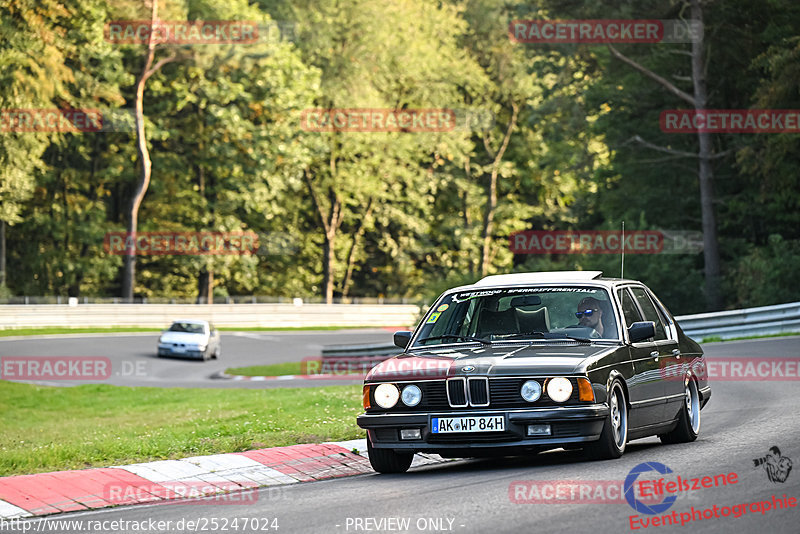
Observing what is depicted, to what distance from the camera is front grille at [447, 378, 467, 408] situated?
9039 mm

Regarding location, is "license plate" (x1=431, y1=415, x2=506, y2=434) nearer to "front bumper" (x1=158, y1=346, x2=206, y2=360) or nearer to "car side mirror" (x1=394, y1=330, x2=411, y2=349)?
"car side mirror" (x1=394, y1=330, x2=411, y2=349)

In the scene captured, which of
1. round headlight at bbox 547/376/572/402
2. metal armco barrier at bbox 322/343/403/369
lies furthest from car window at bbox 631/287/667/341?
metal armco barrier at bbox 322/343/403/369

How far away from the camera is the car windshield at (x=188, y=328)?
41062 mm

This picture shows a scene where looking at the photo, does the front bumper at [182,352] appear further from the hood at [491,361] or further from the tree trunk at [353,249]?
the hood at [491,361]

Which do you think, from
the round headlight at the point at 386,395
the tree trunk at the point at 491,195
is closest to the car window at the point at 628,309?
the round headlight at the point at 386,395

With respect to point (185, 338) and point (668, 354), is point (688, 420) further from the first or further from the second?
point (185, 338)

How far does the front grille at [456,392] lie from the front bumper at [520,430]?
0.23 feet

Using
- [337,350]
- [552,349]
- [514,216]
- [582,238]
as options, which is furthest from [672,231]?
[514,216]

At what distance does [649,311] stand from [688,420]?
109 cm

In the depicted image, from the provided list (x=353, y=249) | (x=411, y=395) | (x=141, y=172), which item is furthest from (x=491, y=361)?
(x=353, y=249)

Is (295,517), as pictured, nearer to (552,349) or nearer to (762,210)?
(552,349)

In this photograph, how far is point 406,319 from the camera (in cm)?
6675

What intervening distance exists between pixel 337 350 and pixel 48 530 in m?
25.1

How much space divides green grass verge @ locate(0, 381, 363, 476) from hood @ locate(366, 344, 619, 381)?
2377mm
